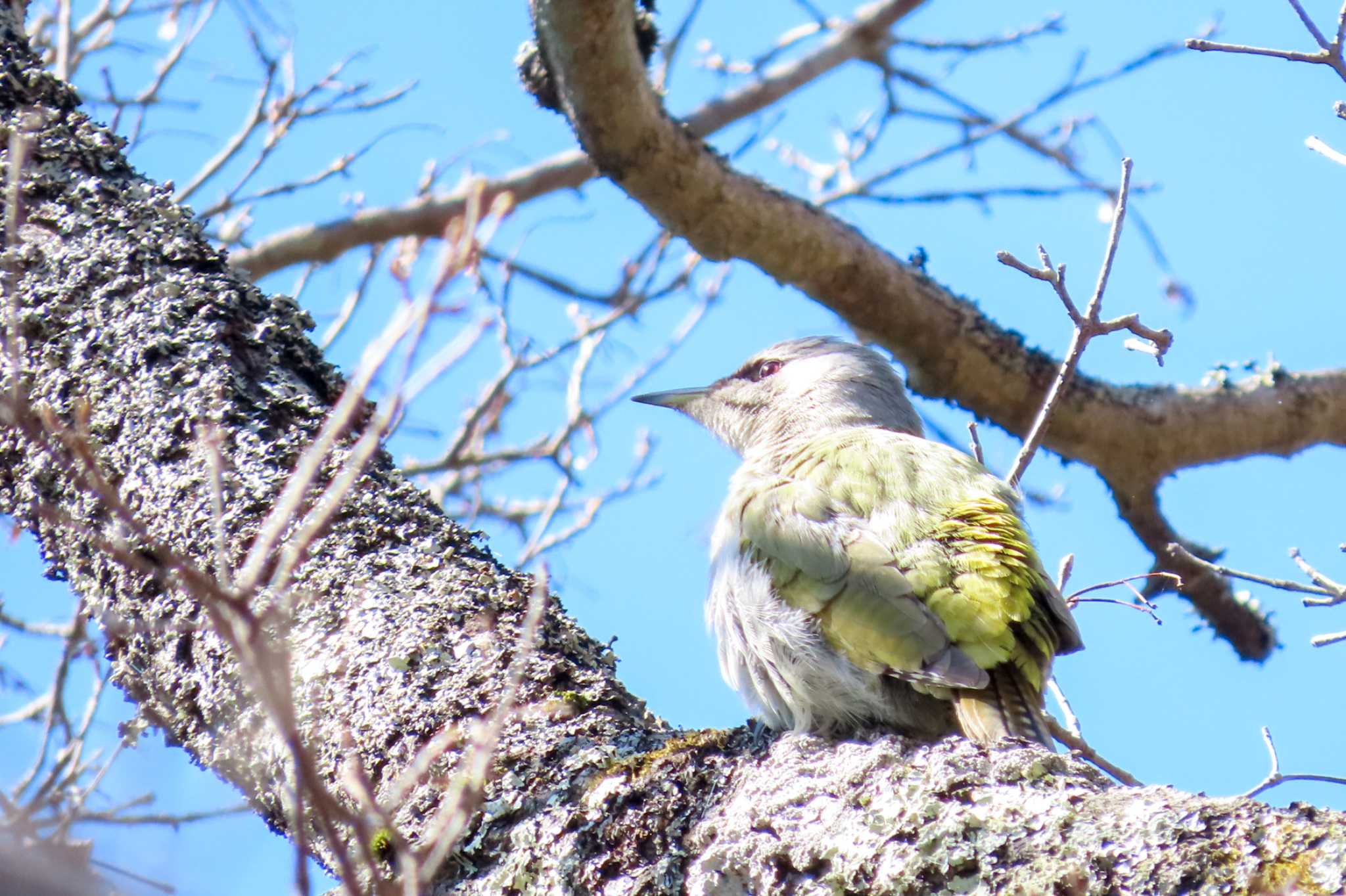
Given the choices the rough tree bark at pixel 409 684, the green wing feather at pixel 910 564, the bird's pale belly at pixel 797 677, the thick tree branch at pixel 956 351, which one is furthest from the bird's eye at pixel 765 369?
the rough tree bark at pixel 409 684

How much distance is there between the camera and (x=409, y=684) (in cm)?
268

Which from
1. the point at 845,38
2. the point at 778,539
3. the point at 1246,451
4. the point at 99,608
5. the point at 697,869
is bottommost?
the point at 697,869

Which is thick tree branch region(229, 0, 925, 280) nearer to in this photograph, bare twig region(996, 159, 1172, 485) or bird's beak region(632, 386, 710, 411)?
bird's beak region(632, 386, 710, 411)

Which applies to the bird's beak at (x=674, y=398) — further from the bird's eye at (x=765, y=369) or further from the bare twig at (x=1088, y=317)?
the bare twig at (x=1088, y=317)

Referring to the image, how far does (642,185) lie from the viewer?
4.83 m

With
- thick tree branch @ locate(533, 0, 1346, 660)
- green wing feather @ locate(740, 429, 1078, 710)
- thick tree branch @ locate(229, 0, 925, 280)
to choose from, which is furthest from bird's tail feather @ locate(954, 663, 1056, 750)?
thick tree branch @ locate(229, 0, 925, 280)

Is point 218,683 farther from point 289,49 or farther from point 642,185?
point 289,49

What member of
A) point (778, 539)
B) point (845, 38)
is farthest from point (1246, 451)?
point (845, 38)

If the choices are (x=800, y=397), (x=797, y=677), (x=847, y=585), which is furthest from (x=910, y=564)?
(x=800, y=397)

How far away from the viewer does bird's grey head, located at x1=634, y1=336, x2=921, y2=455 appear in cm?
491

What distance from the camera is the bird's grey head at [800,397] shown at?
4914mm

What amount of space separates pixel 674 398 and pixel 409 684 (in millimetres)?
3094

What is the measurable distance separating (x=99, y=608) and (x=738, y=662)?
169cm

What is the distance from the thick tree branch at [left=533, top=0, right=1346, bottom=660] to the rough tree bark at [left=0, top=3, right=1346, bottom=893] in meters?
1.93
